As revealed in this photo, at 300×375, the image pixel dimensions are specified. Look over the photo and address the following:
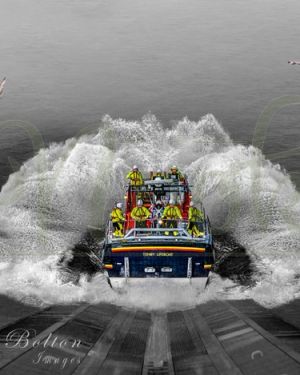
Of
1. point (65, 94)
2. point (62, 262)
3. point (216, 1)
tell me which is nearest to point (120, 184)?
point (62, 262)

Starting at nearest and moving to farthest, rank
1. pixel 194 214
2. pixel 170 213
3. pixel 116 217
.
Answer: pixel 170 213 < pixel 194 214 < pixel 116 217

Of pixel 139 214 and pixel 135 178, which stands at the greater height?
pixel 135 178

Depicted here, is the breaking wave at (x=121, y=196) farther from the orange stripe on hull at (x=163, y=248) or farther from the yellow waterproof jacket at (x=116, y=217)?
the yellow waterproof jacket at (x=116, y=217)

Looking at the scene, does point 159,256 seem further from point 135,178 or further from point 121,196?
point 121,196

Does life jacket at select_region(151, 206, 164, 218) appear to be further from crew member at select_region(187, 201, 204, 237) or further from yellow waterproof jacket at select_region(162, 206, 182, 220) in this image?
crew member at select_region(187, 201, 204, 237)

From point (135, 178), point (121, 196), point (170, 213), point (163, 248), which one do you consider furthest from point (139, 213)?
point (121, 196)

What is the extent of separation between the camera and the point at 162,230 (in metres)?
22.7

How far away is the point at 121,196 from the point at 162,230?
13.1m

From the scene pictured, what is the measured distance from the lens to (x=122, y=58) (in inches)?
2931

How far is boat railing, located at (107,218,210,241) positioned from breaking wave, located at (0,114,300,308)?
10.2ft

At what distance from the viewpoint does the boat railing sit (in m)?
22.8

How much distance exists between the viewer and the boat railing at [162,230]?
2284 centimetres


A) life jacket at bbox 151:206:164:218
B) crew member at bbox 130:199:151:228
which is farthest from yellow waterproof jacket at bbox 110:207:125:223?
life jacket at bbox 151:206:164:218

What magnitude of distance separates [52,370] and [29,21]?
318ft
